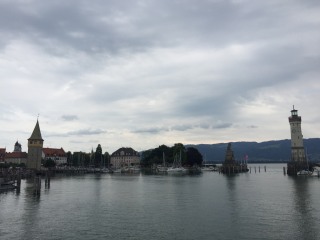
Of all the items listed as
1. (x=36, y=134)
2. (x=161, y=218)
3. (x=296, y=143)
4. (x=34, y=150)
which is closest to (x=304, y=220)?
(x=161, y=218)

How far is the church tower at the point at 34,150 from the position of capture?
150m

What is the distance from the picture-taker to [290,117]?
136875 mm

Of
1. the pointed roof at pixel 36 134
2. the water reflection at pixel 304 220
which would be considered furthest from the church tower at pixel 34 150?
the water reflection at pixel 304 220

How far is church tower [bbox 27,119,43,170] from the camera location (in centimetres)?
14965

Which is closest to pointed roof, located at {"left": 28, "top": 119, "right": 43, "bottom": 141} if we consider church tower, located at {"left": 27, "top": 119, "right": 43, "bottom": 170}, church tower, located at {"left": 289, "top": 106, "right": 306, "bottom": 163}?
church tower, located at {"left": 27, "top": 119, "right": 43, "bottom": 170}

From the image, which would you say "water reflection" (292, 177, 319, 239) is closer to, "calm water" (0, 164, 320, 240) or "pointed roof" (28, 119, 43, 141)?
"calm water" (0, 164, 320, 240)

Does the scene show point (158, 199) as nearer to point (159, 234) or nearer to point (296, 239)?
point (159, 234)

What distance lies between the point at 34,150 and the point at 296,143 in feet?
375

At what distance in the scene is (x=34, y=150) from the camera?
152250 mm

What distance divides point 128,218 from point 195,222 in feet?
29.7

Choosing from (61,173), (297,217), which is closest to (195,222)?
(297,217)

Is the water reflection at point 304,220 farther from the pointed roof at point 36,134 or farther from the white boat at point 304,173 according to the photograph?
the pointed roof at point 36,134

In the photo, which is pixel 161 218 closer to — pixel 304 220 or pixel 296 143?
pixel 304 220

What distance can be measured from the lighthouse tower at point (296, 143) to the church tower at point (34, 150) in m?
111
